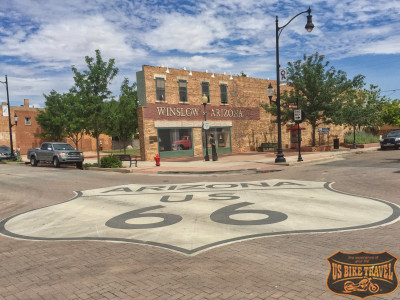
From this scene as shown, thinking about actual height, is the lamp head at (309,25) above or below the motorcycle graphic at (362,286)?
above

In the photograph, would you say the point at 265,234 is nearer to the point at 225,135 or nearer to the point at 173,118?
the point at 173,118

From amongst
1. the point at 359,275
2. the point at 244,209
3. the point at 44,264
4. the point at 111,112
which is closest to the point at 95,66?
the point at 111,112

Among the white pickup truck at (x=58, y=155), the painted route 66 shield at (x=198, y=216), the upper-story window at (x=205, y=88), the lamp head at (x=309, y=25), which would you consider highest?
the lamp head at (x=309, y=25)

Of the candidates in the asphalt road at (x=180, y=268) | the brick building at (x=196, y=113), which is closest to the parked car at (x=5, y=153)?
the brick building at (x=196, y=113)

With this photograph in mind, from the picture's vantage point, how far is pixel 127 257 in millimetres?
4930

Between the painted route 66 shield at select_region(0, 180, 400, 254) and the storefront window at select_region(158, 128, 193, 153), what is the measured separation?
16.5m

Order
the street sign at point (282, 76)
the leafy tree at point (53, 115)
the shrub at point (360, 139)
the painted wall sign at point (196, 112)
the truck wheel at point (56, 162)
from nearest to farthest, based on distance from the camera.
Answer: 1. the street sign at point (282, 76)
2. the truck wheel at point (56, 162)
3. the painted wall sign at point (196, 112)
4. the shrub at point (360, 139)
5. the leafy tree at point (53, 115)

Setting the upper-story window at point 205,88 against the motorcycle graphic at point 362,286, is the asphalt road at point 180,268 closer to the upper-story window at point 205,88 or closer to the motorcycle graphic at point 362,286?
the motorcycle graphic at point 362,286

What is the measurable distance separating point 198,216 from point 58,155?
18320mm

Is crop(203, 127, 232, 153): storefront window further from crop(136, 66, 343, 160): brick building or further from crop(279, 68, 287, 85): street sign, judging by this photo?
crop(279, 68, 287, 85): street sign

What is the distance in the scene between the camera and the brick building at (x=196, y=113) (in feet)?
86.4

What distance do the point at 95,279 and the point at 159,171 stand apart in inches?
556

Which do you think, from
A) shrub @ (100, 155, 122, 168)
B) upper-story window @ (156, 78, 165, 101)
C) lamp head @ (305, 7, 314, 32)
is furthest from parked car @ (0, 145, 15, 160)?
lamp head @ (305, 7, 314, 32)

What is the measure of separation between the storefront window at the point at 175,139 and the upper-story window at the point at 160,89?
2702mm
